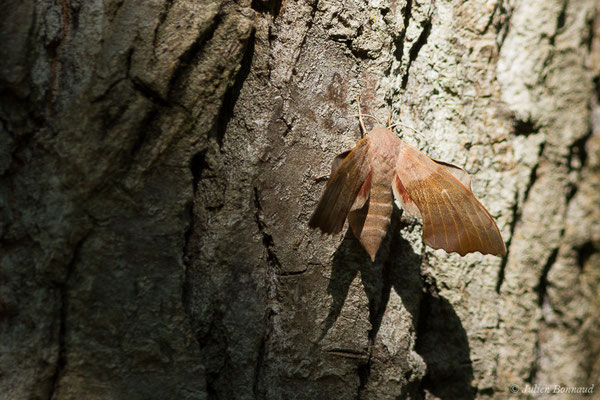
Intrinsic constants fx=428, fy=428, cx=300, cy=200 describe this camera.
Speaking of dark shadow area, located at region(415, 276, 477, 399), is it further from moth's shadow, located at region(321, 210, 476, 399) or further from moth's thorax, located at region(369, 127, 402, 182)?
moth's thorax, located at region(369, 127, 402, 182)

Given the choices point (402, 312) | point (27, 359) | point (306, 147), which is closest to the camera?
point (27, 359)

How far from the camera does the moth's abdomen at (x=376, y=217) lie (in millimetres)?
1232

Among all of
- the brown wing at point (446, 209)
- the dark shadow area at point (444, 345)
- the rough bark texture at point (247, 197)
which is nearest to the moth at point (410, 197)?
the brown wing at point (446, 209)

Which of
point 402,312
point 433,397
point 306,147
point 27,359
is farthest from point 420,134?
point 27,359

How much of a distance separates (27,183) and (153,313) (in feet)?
1.50

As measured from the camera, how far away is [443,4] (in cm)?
154

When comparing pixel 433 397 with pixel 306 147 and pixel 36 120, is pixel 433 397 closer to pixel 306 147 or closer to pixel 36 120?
pixel 306 147

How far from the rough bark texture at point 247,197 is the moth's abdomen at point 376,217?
96 mm

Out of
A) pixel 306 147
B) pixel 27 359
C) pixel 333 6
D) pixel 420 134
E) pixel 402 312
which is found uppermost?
pixel 333 6

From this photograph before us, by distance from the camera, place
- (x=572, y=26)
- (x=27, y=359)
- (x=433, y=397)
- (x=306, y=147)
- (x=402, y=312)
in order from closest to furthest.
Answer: (x=27, y=359), (x=306, y=147), (x=402, y=312), (x=433, y=397), (x=572, y=26)

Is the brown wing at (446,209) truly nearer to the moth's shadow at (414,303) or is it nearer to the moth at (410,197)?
the moth at (410,197)

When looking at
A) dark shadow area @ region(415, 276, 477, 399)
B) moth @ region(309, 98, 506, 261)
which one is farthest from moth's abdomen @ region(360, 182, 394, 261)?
dark shadow area @ region(415, 276, 477, 399)

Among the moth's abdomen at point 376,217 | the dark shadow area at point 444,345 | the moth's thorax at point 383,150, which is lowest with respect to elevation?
the dark shadow area at point 444,345

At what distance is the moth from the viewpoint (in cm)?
124
